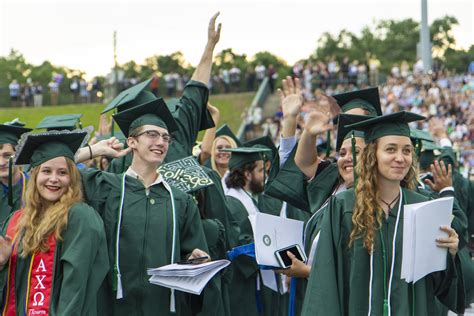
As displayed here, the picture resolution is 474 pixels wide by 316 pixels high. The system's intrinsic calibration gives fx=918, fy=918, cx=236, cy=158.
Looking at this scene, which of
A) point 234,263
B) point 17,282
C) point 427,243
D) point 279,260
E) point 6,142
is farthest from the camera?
point 234,263

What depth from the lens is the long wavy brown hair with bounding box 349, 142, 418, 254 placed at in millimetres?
5086

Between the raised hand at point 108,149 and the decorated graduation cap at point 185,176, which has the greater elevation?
the raised hand at point 108,149

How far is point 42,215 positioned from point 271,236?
1483 millimetres

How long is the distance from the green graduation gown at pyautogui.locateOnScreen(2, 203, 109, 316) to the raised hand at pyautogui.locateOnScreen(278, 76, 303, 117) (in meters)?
1.55

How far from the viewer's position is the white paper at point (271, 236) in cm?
595

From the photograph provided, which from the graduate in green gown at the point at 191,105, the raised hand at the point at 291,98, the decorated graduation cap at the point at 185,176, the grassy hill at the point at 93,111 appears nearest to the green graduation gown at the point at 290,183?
the raised hand at the point at 291,98

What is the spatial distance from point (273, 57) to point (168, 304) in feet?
250

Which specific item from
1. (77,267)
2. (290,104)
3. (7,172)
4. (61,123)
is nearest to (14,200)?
(7,172)

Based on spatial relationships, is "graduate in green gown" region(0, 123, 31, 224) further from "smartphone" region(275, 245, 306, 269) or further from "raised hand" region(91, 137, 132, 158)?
"smartphone" region(275, 245, 306, 269)

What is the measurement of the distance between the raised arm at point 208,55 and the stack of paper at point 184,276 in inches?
90.6

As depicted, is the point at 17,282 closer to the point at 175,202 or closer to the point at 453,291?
the point at 175,202

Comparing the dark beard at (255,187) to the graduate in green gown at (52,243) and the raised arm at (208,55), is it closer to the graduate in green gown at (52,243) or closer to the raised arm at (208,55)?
the raised arm at (208,55)

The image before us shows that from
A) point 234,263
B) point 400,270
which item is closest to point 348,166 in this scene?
point 400,270

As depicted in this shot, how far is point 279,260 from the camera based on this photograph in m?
5.96
